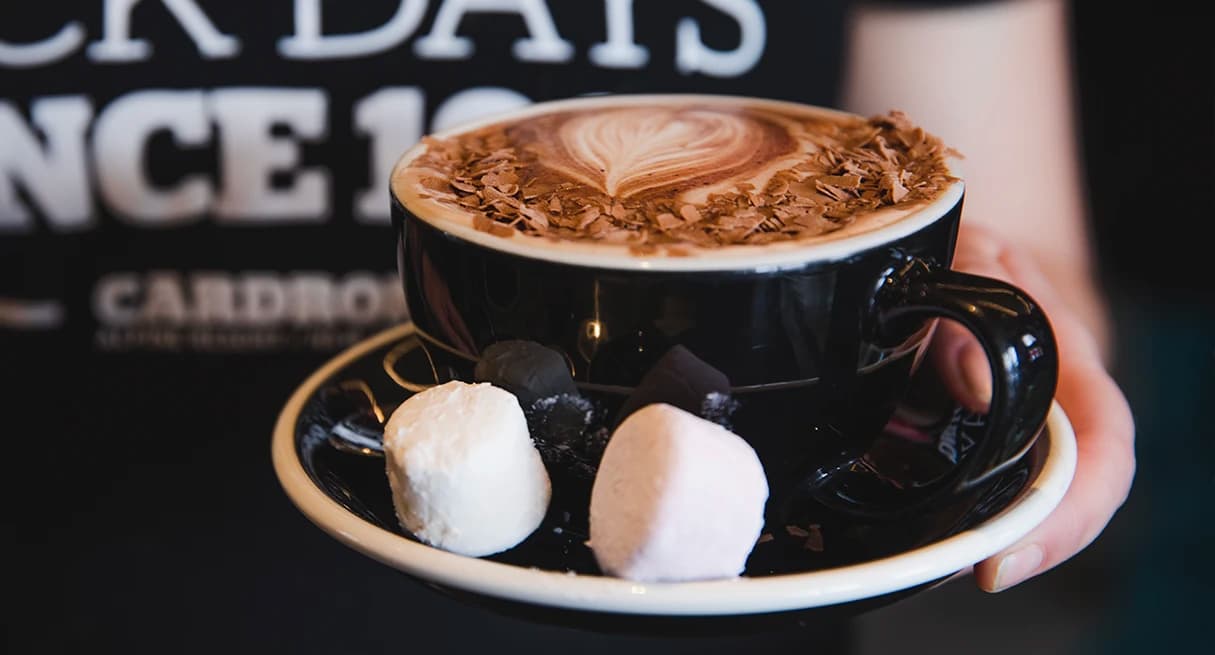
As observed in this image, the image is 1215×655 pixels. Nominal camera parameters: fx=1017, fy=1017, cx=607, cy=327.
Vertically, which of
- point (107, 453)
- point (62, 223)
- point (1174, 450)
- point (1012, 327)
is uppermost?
point (1012, 327)

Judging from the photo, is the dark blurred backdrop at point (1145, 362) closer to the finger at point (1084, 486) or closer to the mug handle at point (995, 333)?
the finger at point (1084, 486)

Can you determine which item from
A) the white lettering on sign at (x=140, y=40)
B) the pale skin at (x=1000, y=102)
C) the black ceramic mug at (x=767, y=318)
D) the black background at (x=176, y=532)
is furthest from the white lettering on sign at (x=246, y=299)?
the pale skin at (x=1000, y=102)

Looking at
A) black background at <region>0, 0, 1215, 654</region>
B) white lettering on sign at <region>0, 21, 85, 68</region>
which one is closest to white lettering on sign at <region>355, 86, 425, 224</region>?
black background at <region>0, 0, 1215, 654</region>

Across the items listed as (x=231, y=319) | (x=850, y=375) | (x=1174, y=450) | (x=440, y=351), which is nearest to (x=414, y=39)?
(x=231, y=319)

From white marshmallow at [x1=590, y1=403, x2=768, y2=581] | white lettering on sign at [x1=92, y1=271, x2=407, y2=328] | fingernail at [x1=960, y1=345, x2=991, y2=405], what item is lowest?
white lettering on sign at [x1=92, y1=271, x2=407, y2=328]

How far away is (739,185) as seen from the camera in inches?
24.2

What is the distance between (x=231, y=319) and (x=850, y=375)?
0.73m

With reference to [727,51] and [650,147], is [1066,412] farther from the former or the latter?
[727,51]

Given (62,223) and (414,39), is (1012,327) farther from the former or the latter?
(62,223)

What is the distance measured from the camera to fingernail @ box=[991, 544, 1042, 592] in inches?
23.1

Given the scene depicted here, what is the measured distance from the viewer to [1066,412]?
77 centimetres

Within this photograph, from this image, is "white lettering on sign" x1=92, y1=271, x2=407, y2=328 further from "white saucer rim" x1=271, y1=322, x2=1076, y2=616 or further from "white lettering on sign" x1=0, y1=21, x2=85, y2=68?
"white saucer rim" x1=271, y1=322, x2=1076, y2=616

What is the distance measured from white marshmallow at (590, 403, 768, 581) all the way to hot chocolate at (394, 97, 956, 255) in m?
0.09

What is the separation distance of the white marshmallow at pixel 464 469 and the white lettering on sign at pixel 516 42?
22.8 inches
